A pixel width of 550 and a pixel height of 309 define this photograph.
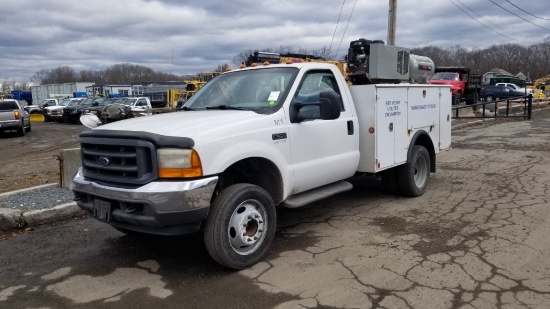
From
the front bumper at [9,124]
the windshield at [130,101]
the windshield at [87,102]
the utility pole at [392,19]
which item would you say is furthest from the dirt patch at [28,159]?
the utility pole at [392,19]

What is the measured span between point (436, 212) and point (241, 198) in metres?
3.12

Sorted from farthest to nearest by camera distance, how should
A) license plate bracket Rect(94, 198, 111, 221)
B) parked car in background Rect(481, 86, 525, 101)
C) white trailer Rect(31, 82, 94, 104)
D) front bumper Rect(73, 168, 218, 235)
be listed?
white trailer Rect(31, 82, 94, 104), parked car in background Rect(481, 86, 525, 101), license plate bracket Rect(94, 198, 111, 221), front bumper Rect(73, 168, 218, 235)

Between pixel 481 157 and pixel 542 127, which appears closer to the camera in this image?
pixel 481 157

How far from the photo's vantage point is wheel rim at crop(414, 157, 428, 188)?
696 cm

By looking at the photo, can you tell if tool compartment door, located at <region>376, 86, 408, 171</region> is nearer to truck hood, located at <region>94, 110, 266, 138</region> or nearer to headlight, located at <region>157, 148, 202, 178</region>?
truck hood, located at <region>94, 110, 266, 138</region>

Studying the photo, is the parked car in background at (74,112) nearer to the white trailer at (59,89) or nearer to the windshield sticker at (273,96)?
the windshield sticker at (273,96)

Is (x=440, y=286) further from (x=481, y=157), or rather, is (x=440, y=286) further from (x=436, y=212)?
(x=481, y=157)

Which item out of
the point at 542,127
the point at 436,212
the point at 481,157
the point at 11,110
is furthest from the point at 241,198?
the point at 11,110

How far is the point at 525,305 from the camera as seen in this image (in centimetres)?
338

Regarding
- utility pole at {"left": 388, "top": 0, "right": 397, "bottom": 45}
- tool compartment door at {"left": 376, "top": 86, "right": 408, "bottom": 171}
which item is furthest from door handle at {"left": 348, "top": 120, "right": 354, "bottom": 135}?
utility pole at {"left": 388, "top": 0, "right": 397, "bottom": 45}

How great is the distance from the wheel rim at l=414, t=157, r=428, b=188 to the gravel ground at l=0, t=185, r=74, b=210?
17.0 feet

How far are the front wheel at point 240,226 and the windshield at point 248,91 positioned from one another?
96 cm

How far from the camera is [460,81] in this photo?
25016mm

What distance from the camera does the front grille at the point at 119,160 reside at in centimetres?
379
